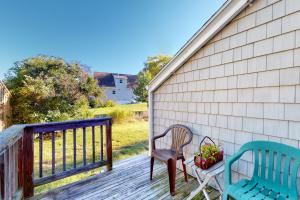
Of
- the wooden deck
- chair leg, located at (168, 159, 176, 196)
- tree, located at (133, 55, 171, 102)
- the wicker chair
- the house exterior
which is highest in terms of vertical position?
tree, located at (133, 55, 171, 102)

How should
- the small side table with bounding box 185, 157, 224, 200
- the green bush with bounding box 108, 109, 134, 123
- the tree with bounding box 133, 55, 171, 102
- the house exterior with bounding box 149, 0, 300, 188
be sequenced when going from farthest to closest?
the tree with bounding box 133, 55, 171, 102 → the green bush with bounding box 108, 109, 134, 123 → the small side table with bounding box 185, 157, 224, 200 → the house exterior with bounding box 149, 0, 300, 188

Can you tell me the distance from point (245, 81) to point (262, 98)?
307mm

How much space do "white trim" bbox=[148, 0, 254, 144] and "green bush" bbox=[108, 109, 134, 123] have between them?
5606 millimetres

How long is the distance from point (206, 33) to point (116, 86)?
23.3 metres

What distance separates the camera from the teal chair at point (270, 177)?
63.8 inches

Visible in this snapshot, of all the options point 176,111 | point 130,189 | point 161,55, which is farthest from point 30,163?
point 161,55

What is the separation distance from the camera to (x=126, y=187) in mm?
2725

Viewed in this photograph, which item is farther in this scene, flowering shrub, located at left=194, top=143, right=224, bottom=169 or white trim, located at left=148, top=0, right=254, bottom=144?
white trim, located at left=148, top=0, right=254, bottom=144

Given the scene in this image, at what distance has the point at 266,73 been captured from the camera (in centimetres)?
206

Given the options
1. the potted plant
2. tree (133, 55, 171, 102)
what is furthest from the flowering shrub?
tree (133, 55, 171, 102)

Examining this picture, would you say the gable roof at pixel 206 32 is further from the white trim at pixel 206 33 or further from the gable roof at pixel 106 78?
the gable roof at pixel 106 78

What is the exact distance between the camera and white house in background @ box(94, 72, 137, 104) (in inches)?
975

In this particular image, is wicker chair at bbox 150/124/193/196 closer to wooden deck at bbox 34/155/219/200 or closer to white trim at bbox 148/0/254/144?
wooden deck at bbox 34/155/219/200

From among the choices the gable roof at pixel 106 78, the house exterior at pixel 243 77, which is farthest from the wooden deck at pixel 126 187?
the gable roof at pixel 106 78
